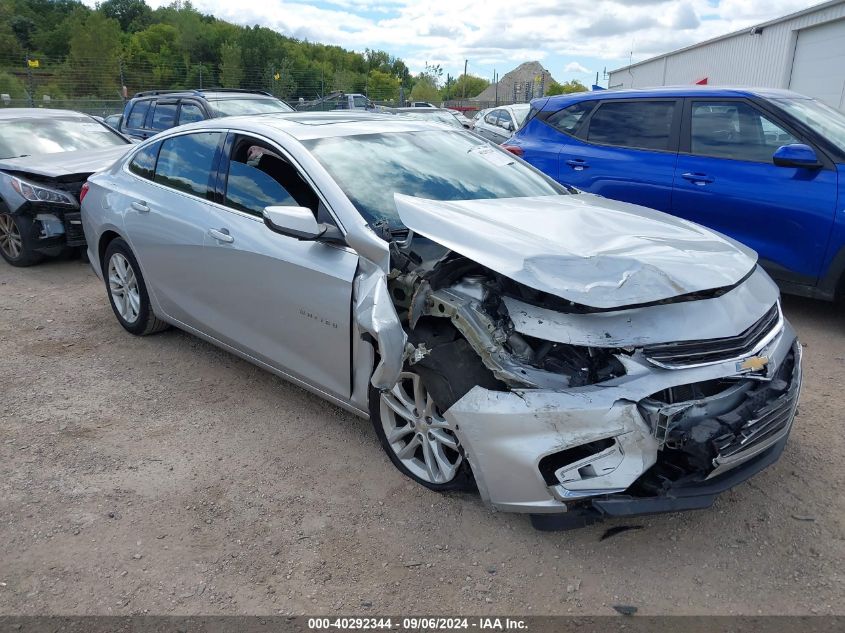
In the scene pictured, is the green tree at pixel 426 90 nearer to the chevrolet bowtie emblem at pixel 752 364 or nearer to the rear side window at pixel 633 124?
the rear side window at pixel 633 124

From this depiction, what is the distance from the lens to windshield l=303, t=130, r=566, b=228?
3469 mm

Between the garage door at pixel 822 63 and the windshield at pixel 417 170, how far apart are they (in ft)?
50.2

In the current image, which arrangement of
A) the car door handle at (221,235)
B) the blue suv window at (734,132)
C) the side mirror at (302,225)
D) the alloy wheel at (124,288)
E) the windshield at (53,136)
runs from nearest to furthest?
the side mirror at (302,225), the car door handle at (221,235), the alloy wheel at (124,288), the blue suv window at (734,132), the windshield at (53,136)

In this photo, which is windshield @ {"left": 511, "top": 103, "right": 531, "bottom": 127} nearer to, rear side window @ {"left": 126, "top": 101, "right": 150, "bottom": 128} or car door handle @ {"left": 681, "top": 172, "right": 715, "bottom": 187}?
rear side window @ {"left": 126, "top": 101, "right": 150, "bottom": 128}

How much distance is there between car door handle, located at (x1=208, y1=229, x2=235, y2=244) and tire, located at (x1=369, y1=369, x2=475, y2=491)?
1304 millimetres

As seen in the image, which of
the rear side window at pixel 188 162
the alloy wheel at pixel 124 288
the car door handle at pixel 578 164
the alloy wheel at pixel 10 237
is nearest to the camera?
the rear side window at pixel 188 162

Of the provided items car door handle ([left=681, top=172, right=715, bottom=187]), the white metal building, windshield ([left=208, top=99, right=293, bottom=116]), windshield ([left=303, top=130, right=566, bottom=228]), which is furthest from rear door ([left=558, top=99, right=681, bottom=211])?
the white metal building

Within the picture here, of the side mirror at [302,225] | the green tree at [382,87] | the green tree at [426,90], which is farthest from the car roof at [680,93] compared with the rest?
the green tree at [426,90]

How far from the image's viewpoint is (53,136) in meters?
8.37

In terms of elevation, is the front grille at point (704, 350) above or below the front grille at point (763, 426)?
above

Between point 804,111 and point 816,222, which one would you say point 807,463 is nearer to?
point 816,222

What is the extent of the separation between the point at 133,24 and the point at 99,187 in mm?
102443

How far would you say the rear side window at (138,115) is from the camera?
36.9 feet

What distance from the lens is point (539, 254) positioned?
2719 mm
